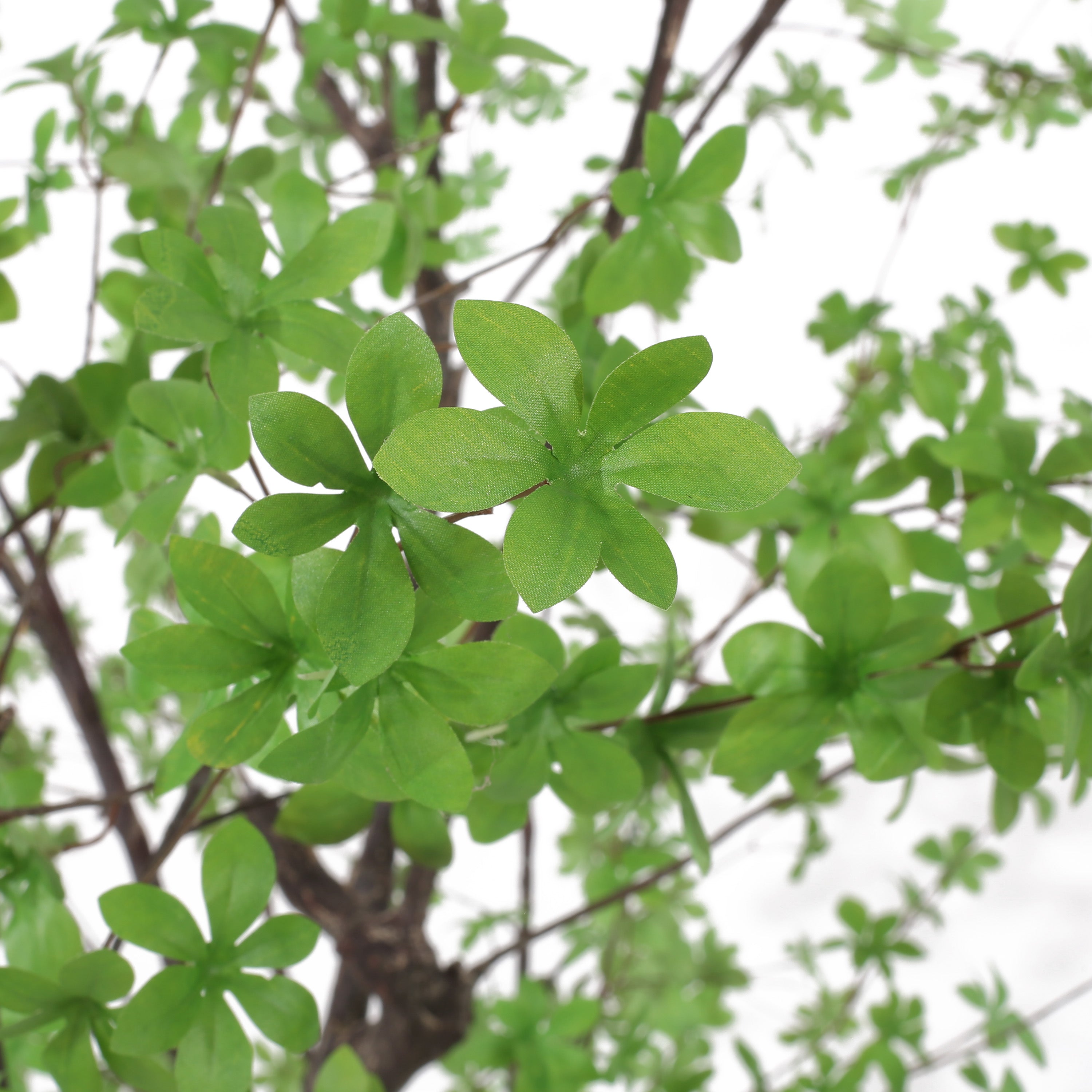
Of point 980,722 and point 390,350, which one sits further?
point 980,722

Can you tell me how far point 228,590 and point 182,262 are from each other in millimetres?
109

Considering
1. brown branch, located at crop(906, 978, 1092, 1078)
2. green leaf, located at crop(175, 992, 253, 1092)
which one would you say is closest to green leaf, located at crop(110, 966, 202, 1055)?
green leaf, located at crop(175, 992, 253, 1092)

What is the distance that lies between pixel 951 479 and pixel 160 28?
499 millimetres

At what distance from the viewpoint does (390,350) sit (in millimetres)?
198

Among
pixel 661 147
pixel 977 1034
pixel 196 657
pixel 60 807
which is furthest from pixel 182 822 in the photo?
pixel 977 1034

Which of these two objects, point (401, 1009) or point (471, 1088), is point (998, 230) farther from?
point (471, 1088)

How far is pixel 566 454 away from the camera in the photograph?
19 centimetres

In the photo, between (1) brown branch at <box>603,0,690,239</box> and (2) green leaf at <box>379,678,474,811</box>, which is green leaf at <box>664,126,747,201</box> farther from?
(2) green leaf at <box>379,678,474,811</box>

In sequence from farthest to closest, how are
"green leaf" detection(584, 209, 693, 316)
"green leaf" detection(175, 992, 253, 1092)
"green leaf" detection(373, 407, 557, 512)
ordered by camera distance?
"green leaf" detection(584, 209, 693, 316) < "green leaf" detection(175, 992, 253, 1092) < "green leaf" detection(373, 407, 557, 512)

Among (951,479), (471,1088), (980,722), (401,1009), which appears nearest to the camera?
(980,722)

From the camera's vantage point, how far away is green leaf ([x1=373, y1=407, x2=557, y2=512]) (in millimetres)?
172

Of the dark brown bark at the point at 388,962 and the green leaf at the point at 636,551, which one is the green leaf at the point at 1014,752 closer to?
the green leaf at the point at 636,551

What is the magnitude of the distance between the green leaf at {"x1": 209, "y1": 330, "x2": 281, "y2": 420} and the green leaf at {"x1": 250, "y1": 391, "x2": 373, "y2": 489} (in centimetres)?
8

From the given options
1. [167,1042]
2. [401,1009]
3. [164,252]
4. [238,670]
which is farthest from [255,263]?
[401,1009]
